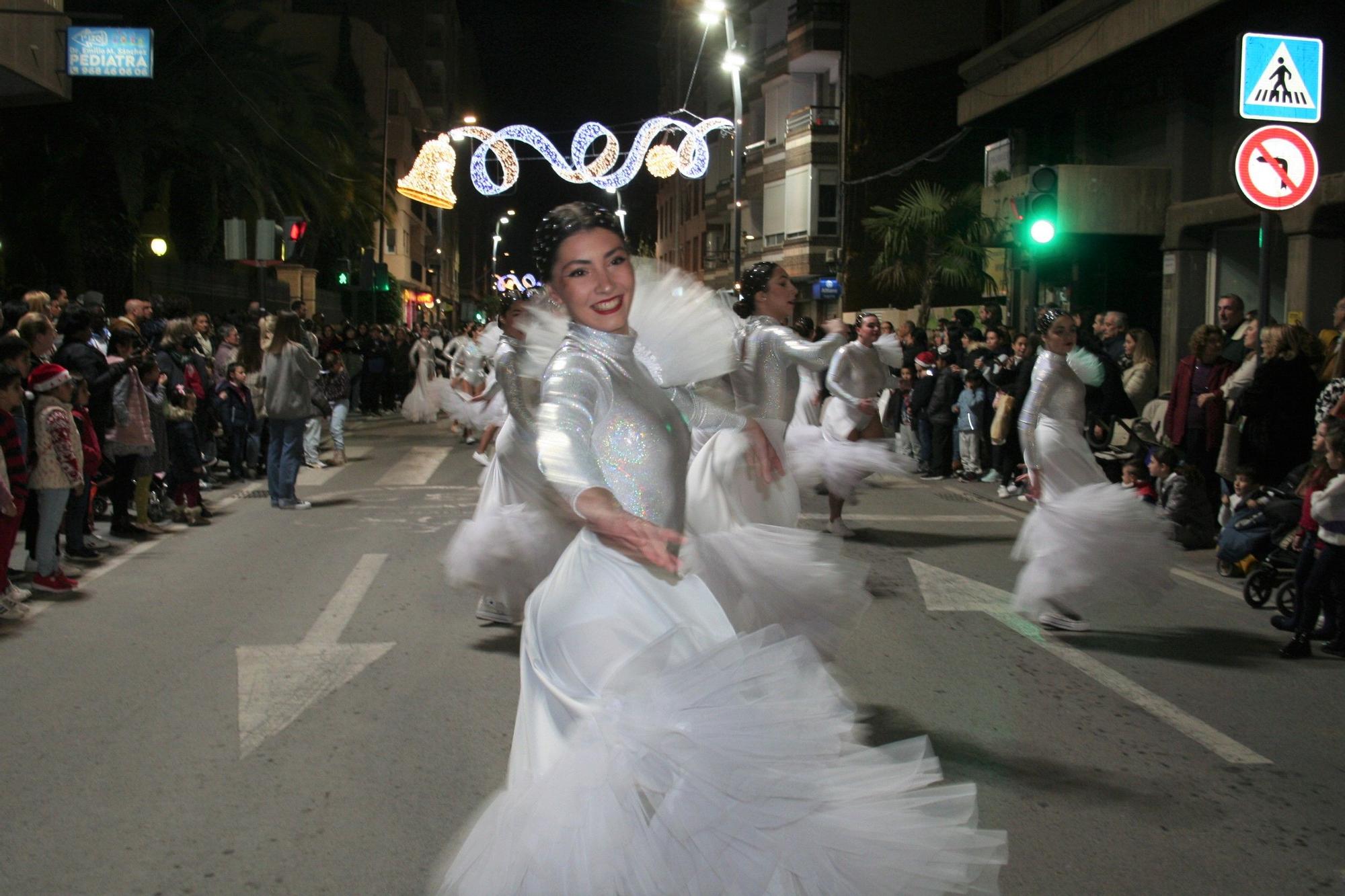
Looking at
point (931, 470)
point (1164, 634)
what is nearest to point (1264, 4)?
point (931, 470)

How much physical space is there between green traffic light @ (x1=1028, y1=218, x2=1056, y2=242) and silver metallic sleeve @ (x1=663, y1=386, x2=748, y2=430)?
1145cm

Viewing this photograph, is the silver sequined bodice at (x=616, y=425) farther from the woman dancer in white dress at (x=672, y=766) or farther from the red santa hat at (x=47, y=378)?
the red santa hat at (x=47, y=378)

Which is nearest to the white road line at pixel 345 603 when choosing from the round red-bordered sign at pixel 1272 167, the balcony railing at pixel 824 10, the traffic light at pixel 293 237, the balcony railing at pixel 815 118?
the round red-bordered sign at pixel 1272 167

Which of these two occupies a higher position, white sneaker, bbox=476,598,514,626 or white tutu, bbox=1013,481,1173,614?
white tutu, bbox=1013,481,1173,614

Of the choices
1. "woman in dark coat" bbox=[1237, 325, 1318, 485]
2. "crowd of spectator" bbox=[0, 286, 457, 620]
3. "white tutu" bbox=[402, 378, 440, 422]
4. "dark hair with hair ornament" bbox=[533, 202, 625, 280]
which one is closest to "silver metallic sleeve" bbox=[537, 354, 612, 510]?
"dark hair with hair ornament" bbox=[533, 202, 625, 280]

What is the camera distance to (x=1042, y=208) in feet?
50.4

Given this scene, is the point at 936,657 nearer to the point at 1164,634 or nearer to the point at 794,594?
the point at 1164,634

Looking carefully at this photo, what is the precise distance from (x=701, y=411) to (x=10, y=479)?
19.4 ft

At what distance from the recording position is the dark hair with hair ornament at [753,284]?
25.0 feet

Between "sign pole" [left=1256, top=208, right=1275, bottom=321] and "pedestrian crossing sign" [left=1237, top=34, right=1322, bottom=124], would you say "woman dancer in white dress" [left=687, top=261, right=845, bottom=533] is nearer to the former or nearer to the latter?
"sign pole" [left=1256, top=208, right=1275, bottom=321]

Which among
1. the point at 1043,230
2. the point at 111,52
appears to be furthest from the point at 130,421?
the point at 111,52

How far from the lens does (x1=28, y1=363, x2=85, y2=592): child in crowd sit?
29.3 ft

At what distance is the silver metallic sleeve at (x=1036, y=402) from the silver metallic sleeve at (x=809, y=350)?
1431mm

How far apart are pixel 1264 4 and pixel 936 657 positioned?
45.5 feet
